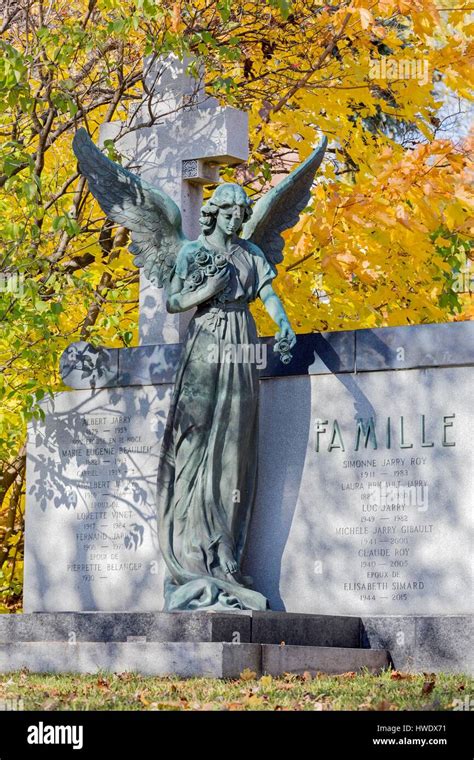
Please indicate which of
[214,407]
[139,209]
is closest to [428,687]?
[214,407]

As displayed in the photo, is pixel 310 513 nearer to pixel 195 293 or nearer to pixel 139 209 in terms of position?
pixel 195 293

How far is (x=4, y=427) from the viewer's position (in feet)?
36.7

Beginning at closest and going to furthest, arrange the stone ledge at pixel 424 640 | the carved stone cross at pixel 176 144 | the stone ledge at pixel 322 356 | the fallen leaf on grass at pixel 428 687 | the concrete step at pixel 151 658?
1. the fallen leaf on grass at pixel 428 687
2. the concrete step at pixel 151 658
3. the stone ledge at pixel 424 640
4. the stone ledge at pixel 322 356
5. the carved stone cross at pixel 176 144

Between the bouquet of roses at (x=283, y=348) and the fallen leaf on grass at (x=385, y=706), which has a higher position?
the bouquet of roses at (x=283, y=348)

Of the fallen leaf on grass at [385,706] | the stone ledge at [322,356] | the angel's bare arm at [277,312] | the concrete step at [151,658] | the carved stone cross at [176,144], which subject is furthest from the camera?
the carved stone cross at [176,144]

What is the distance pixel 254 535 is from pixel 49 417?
2.29 m

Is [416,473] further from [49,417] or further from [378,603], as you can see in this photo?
[49,417]

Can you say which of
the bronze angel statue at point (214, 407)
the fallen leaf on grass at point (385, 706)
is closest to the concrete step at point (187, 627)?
the bronze angel statue at point (214, 407)

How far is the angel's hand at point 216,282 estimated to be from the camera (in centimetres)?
1017

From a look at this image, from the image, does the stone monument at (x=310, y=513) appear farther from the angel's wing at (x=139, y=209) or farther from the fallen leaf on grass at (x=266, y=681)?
the angel's wing at (x=139, y=209)

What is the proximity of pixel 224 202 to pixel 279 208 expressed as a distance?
869 millimetres

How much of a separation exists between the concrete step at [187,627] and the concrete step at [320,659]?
24 centimetres

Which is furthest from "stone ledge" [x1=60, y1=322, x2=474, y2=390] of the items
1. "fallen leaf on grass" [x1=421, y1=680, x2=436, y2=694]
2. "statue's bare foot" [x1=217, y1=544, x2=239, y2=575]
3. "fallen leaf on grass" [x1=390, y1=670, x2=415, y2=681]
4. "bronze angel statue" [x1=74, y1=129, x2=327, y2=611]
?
"fallen leaf on grass" [x1=421, y1=680, x2=436, y2=694]

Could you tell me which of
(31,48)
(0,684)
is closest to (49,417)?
(31,48)
